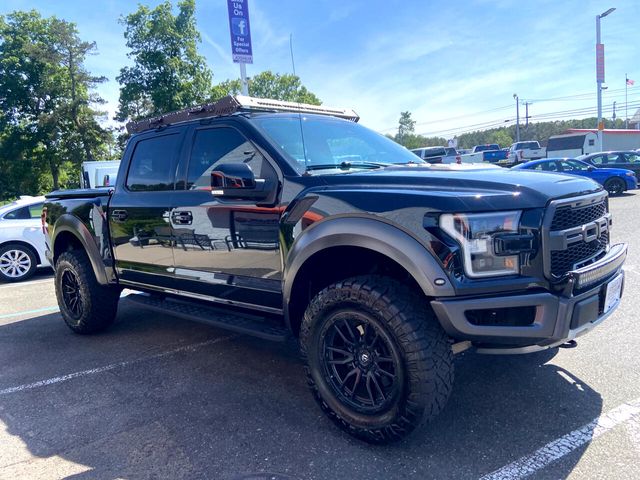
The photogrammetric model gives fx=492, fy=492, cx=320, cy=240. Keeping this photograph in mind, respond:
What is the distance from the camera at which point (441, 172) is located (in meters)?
2.96

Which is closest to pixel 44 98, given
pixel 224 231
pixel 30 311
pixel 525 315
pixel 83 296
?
pixel 30 311

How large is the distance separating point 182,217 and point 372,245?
5.98ft

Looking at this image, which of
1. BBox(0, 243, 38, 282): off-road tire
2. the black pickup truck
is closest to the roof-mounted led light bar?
the black pickup truck

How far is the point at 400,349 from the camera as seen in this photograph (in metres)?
2.55

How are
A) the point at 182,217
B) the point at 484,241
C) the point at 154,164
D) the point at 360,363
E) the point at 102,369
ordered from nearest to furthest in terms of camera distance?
the point at 484,241
the point at 360,363
the point at 182,217
the point at 102,369
the point at 154,164

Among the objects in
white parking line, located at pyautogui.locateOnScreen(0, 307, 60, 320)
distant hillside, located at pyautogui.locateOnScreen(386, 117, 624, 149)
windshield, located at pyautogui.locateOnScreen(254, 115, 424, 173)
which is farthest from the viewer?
distant hillside, located at pyautogui.locateOnScreen(386, 117, 624, 149)

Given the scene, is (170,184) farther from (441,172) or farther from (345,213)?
(441,172)

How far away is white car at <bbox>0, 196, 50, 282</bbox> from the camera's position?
8.88 m

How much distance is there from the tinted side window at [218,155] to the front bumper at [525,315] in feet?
4.99

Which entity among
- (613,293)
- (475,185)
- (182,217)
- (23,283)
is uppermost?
(475,185)

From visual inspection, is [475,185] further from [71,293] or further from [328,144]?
[71,293]

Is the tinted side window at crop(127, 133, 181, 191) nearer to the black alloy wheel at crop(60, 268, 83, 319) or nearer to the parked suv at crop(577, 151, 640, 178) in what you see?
the black alloy wheel at crop(60, 268, 83, 319)

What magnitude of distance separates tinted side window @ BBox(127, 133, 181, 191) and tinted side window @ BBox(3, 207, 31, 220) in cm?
581

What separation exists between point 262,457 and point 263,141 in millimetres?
1986
